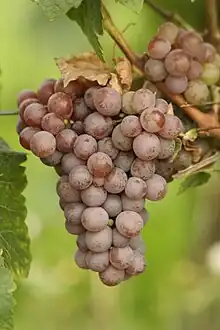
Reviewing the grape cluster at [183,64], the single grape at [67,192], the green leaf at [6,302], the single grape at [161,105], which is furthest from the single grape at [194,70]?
the green leaf at [6,302]

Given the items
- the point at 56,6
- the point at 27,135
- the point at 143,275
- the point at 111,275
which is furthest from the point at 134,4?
the point at 143,275

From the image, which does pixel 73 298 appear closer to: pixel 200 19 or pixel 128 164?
pixel 200 19

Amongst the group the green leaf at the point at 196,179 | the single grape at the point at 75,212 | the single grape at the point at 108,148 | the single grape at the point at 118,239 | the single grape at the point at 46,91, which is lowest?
the green leaf at the point at 196,179

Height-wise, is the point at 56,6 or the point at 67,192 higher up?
the point at 56,6

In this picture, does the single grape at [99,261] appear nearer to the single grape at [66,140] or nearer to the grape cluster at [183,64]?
the single grape at [66,140]

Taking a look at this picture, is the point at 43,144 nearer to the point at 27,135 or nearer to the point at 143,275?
the point at 27,135

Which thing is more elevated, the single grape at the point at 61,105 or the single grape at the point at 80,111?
the single grape at the point at 61,105

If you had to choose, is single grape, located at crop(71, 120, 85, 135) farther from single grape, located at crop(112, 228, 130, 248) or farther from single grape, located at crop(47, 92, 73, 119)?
single grape, located at crop(112, 228, 130, 248)
